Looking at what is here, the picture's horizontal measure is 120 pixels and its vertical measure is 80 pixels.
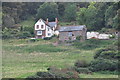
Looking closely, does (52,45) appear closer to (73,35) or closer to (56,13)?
(73,35)

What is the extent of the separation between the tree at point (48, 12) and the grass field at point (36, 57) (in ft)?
61.4

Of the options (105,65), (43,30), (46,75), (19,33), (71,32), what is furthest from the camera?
(43,30)

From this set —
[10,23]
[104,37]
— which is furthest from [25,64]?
[10,23]

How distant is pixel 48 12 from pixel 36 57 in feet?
104

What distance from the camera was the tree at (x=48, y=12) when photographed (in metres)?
61.4

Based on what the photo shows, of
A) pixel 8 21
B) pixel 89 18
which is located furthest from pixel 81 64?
pixel 8 21

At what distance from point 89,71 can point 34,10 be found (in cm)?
4858

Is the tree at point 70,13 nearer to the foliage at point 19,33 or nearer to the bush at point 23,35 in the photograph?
the foliage at point 19,33

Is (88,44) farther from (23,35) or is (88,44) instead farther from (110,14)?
(23,35)

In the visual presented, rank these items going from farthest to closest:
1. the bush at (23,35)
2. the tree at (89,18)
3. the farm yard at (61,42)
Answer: the tree at (89,18), the bush at (23,35), the farm yard at (61,42)

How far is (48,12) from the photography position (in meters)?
61.6

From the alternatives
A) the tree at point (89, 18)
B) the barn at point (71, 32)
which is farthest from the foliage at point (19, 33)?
the tree at point (89, 18)

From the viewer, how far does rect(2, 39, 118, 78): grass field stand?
22.6 m

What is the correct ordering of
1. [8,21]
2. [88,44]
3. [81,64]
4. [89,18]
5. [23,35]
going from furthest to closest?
1. [8,21]
2. [89,18]
3. [23,35]
4. [88,44]
5. [81,64]
